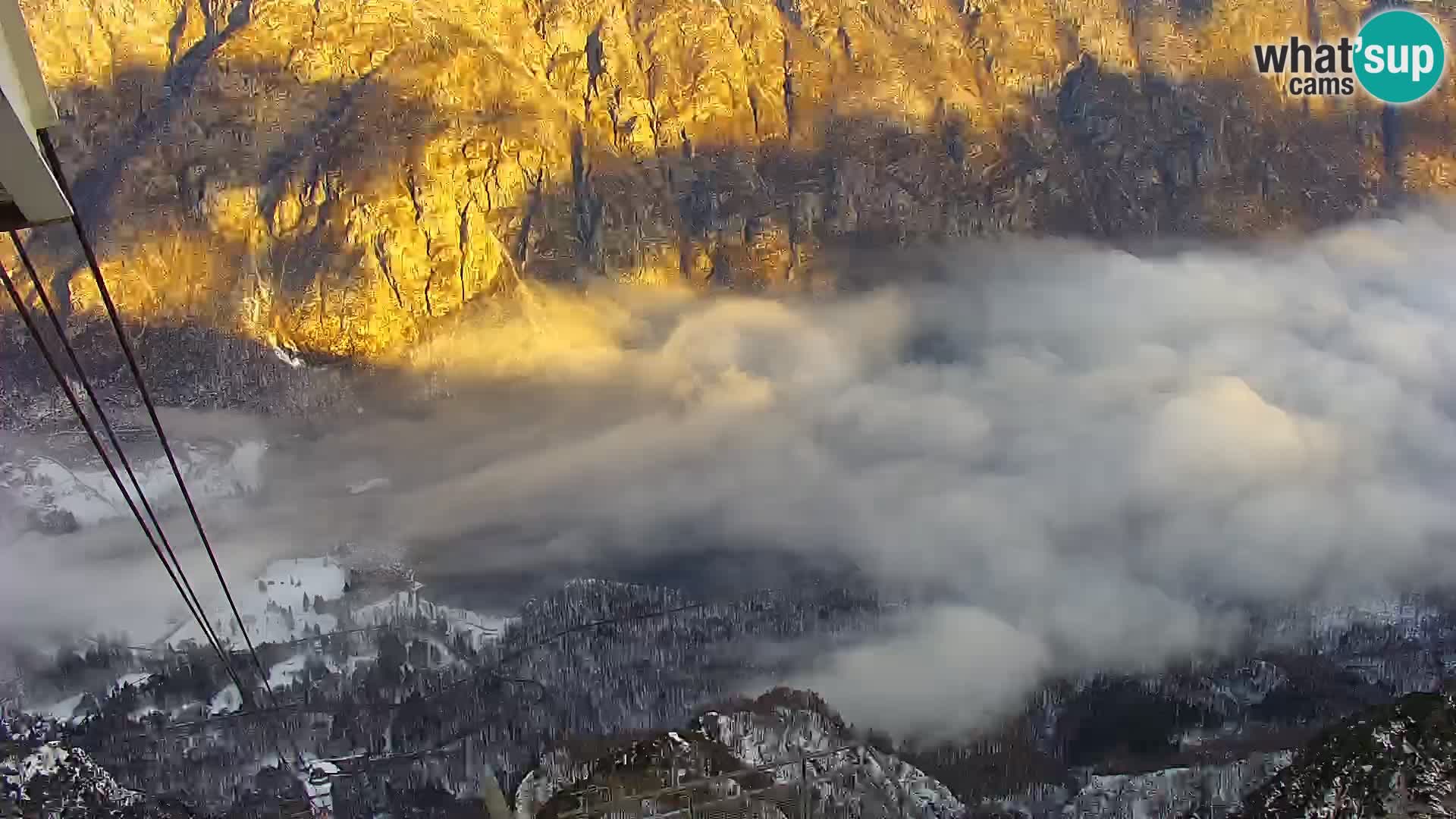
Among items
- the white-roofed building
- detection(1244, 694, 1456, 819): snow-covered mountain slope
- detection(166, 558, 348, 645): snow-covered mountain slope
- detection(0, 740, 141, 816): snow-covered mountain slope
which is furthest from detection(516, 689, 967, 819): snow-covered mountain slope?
the white-roofed building

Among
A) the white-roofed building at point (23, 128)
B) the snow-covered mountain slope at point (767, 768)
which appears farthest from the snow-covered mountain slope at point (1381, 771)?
the white-roofed building at point (23, 128)

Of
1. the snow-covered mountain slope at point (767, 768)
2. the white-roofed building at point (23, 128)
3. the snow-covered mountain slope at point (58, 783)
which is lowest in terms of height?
the snow-covered mountain slope at point (767, 768)

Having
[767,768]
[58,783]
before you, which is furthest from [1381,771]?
[58,783]

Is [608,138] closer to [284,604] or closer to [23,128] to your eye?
[284,604]

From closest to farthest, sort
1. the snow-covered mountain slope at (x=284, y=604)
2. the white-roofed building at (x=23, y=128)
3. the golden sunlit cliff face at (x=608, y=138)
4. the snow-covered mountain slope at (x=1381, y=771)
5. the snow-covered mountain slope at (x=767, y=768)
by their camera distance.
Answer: the white-roofed building at (x=23, y=128) < the snow-covered mountain slope at (x=1381, y=771) < the snow-covered mountain slope at (x=767, y=768) < the snow-covered mountain slope at (x=284, y=604) < the golden sunlit cliff face at (x=608, y=138)

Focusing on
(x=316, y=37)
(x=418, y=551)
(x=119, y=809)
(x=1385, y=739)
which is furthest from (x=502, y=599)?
(x=1385, y=739)

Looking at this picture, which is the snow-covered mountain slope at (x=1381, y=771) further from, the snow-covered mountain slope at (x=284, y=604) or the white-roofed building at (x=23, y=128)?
the snow-covered mountain slope at (x=284, y=604)

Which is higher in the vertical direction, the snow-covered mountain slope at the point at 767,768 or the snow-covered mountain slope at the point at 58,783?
the snow-covered mountain slope at the point at 58,783

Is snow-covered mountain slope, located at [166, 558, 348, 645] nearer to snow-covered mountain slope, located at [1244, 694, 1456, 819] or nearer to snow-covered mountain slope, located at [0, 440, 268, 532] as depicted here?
snow-covered mountain slope, located at [0, 440, 268, 532]
